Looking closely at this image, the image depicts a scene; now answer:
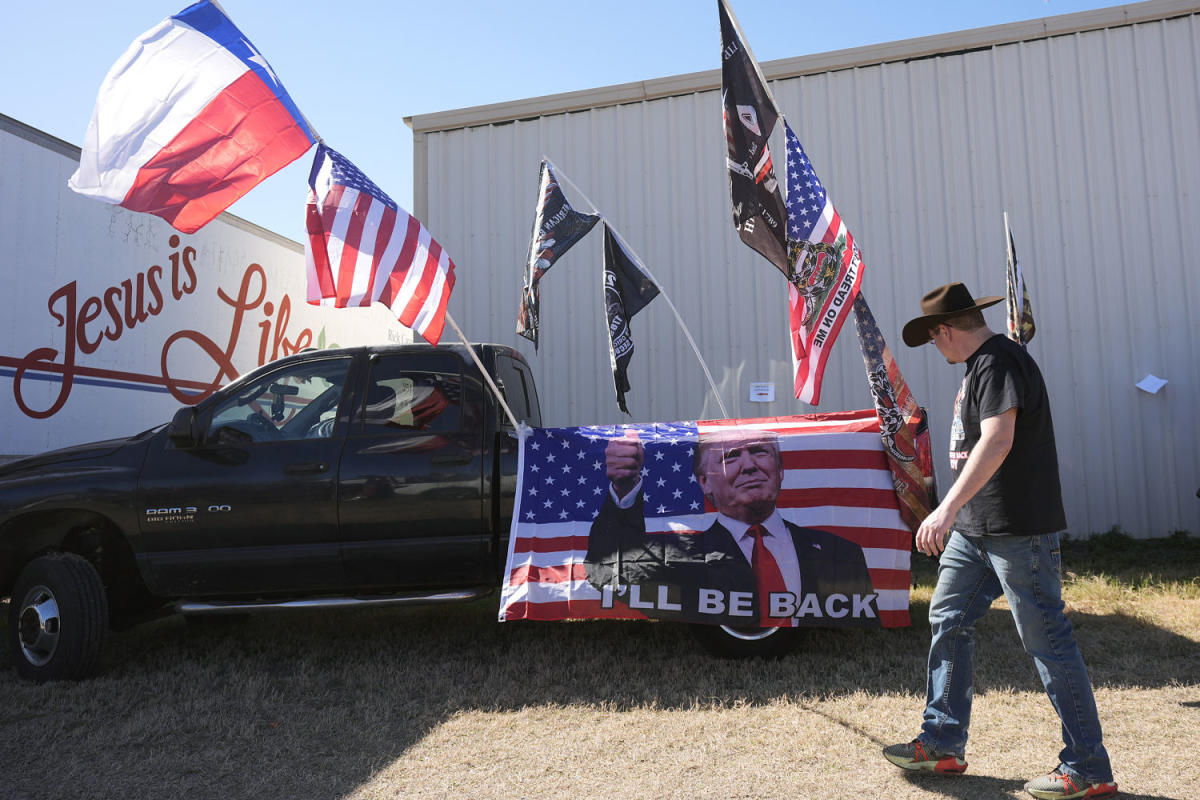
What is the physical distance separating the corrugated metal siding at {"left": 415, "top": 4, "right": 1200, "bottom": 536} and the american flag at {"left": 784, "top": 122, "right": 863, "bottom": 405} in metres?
3.97

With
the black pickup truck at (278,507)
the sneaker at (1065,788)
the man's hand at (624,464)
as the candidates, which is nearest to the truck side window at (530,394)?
the black pickup truck at (278,507)

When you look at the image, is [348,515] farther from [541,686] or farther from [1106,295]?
[1106,295]

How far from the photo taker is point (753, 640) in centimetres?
496

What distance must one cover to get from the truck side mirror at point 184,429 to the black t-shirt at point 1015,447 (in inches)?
163

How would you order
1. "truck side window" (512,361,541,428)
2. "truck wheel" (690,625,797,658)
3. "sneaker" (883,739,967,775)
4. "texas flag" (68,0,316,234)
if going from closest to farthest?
"sneaker" (883,739,967,775), "texas flag" (68,0,316,234), "truck wheel" (690,625,797,658), "truck side window" (512,361,541,428)

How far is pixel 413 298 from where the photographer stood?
4.79 m

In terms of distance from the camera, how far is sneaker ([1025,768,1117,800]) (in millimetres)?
3100

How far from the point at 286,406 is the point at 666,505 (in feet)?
7.77

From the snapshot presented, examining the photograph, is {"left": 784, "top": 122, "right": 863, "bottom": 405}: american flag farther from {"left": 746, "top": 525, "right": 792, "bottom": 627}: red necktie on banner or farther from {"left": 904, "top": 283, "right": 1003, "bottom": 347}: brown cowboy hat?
{"left": 904, "top": 283, "right": 1003, "bottom": 347}: brown cowboy hat

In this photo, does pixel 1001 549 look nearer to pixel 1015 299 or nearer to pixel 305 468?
pixel 1015 299

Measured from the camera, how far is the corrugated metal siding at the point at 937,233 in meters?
8.27

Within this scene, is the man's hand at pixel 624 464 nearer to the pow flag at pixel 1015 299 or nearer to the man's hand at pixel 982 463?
the man's hand at pixel 982 463

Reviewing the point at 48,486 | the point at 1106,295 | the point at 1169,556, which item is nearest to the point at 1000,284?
the point at 1106,295

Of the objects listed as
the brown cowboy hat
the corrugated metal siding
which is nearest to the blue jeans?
the brown cowboy hat
